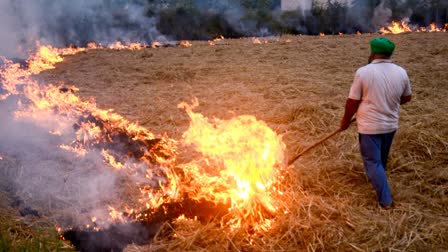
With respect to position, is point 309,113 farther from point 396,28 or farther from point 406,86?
point 396,28

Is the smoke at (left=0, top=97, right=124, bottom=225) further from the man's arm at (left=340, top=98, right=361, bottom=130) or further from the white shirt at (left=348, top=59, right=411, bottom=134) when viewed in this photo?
the white shirt at (left=348, top=59, right=411, bottom=134)

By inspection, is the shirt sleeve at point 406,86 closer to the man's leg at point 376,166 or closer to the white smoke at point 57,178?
the man's leg at point 376,166

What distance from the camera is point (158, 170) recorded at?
473 centimetres

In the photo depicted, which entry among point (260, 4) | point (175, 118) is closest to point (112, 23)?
point (260, 4)

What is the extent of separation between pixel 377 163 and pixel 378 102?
24.4 inches

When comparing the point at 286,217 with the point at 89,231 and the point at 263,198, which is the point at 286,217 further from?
the point at 89,231

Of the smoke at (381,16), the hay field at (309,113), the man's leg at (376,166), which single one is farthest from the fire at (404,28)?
the man's leg at (376,166)

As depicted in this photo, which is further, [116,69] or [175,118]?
[116,69]

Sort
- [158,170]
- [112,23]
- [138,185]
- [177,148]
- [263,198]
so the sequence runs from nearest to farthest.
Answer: [263,198], [138,185], [158,170], [177,148], [112,23]

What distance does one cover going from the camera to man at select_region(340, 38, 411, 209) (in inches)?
146

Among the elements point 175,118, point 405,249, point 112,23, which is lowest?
point 405,249

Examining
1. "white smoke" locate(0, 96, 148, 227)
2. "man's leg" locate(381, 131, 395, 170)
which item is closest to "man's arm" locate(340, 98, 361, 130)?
"man's leg" locate(381, 131, 395, 170)

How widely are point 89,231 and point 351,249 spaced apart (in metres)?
2.35

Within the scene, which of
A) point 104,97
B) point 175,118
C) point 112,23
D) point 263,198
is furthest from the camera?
point 112,23
